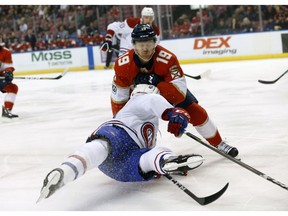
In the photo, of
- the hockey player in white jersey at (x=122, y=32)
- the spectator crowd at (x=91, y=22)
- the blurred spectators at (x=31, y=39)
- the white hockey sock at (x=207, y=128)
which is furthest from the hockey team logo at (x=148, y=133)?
the blurred spectators at (x=31, y=39)

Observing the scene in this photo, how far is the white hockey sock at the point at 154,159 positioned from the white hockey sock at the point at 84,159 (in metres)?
0.15

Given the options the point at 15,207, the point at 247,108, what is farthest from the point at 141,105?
the point at 247,108

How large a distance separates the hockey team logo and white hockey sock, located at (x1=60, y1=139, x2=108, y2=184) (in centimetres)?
24

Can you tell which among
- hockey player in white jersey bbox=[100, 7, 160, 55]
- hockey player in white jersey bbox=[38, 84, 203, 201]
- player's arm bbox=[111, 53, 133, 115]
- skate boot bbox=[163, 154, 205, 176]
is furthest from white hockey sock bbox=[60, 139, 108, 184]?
hockey player in white jersey bbox=[100, 7, 160, 55]

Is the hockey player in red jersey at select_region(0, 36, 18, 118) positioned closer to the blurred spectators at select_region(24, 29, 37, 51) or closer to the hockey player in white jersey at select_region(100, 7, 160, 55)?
the hockey player in white jersey at select_region(100, 7, 160, 55)

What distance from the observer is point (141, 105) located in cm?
230

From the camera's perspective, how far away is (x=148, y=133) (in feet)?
7.95

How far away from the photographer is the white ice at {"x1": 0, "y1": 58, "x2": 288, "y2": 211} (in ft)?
7.09

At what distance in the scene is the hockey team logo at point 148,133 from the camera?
7.84 ft

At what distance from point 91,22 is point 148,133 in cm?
951

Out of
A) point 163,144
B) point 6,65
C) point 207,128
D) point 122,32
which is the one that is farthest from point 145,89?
point 122,32

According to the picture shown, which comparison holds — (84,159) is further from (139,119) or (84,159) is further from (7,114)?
(7,114)

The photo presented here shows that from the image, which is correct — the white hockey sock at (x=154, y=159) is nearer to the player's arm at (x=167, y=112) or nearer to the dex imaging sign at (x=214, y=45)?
the player's arm at (x=167, y=112)

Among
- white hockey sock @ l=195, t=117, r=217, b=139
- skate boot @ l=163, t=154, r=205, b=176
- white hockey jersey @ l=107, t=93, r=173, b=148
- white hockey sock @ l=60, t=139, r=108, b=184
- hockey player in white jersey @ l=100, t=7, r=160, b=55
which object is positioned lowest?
white hockey sock @ l=195, t=117, r=217, b=139
